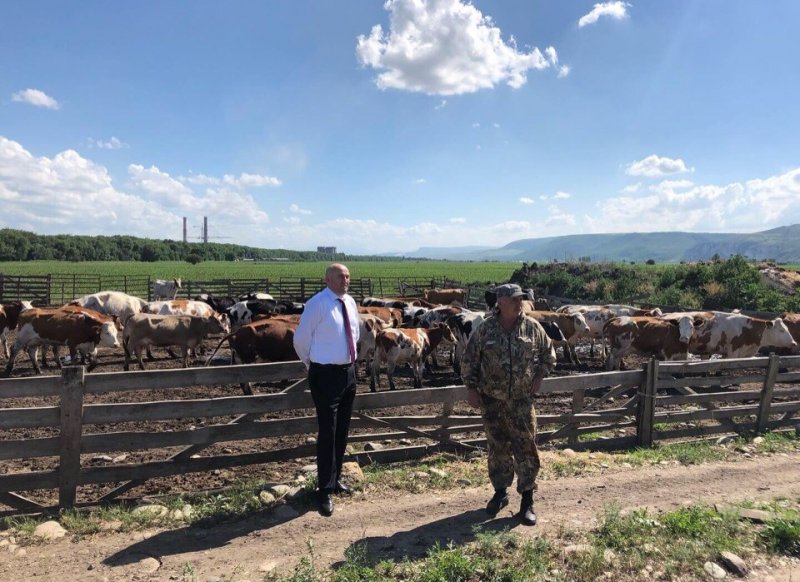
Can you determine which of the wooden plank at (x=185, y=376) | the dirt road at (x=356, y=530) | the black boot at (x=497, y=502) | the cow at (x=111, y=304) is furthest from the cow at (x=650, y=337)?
the cow at (x=111, y=304)

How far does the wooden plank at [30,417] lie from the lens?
5.16 meters

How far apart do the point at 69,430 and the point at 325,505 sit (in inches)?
105

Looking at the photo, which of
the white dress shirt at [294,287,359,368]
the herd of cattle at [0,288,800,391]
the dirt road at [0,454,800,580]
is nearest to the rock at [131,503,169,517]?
the dirt road at [0,454,800,580]

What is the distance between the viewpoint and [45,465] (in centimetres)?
712

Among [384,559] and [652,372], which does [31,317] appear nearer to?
[384,559]

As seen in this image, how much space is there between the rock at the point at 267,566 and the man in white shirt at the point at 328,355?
0.92m

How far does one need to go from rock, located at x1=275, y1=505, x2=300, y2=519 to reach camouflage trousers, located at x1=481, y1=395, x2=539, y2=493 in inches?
79.5

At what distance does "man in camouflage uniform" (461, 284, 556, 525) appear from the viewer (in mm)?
4988

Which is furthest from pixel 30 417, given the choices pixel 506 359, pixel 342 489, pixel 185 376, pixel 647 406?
pixel 647 406

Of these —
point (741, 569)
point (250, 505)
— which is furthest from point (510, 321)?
point (250, 505)

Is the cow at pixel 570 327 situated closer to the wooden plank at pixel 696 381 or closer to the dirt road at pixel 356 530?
the wooden plank at pixel 696 381

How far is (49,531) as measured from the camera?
4777 mm

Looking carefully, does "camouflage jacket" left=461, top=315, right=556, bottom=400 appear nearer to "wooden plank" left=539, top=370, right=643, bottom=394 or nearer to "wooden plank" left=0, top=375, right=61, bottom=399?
"wooden plank" left=539, top=370, right=643, bottom=394

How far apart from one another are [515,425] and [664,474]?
9.74 feet
